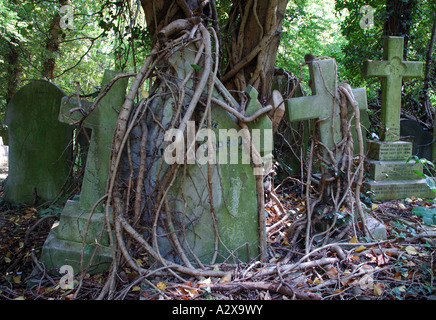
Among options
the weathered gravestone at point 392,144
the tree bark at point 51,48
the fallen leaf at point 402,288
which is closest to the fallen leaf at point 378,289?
the fallen leaf at point 402,288

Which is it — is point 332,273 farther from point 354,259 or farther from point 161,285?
point 161,285

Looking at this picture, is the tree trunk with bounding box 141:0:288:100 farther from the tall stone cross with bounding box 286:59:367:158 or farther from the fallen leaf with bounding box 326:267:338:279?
the fallen leaf with bounding box 326:267:338:279

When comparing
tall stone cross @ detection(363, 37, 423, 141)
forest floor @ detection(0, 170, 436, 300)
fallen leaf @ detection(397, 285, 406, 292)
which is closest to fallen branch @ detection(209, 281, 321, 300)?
forest floor @ detection(0, 170, 436, 300)

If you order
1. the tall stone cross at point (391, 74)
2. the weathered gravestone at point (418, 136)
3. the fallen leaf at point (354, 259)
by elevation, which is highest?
the tall stone cross at point (391, 74)

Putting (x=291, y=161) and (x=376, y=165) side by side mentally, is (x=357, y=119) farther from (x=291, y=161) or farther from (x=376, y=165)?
(x=291, y=161)

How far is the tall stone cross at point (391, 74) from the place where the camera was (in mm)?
5105

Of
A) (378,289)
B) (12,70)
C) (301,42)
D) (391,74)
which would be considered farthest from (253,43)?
(12,70)

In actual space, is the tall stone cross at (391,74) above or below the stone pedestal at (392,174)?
above

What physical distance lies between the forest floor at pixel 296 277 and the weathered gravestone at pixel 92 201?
17 centimetres

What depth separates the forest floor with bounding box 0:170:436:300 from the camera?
239 cm

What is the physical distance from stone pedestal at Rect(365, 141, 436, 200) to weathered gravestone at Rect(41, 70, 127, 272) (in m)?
3.35

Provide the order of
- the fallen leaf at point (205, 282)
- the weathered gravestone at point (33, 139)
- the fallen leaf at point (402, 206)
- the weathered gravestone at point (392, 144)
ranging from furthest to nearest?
1. the weathered gravestone at point (392, 144)
2. the weathered gravestone at point (33, 139)
3. the fallen leaf at point (402, 206)
4. the fallen leaf at point (205, 282)

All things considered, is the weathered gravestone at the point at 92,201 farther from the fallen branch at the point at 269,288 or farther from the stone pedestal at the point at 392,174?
the stone pedestal at the point at 392,174

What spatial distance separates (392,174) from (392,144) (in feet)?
1.50
